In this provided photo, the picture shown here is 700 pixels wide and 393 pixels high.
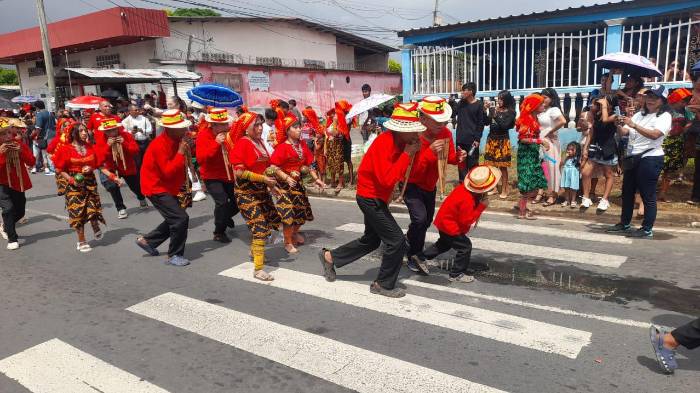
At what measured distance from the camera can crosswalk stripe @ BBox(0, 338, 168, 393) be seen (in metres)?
3.30

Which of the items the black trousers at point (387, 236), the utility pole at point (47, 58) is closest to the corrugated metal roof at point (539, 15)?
the black trousers at point (387, 236)

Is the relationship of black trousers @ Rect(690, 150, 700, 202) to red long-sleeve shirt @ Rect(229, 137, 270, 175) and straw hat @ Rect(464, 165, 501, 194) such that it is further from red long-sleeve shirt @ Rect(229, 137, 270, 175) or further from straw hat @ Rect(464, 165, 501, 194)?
red long-sleeve shirt @ Rect(229, 137, 270, 175)

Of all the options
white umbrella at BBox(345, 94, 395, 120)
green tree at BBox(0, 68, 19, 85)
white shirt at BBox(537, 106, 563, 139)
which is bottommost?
white shirt at BBox(537, 106, 563, 139)

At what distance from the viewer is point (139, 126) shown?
415 inches

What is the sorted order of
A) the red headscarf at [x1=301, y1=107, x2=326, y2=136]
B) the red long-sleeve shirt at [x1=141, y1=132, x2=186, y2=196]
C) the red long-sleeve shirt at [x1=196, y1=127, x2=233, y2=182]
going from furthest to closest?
the red headscarf at [x1=301, y1=107, x2=326, y2=136], the red long-sleeve shirt at [x1=196, y1=127, x2=233, y2=182], the red long-sleeve shirt at [x1=141, y1=132, x2=186, y2=196]

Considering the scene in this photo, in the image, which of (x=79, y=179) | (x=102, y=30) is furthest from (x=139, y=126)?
(x=102, y=30)

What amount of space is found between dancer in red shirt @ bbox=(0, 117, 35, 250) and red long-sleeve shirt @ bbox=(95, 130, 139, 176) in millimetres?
979

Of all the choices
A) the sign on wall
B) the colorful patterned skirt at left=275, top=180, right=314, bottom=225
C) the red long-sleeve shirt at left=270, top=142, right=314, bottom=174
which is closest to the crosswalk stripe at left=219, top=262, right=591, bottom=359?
the colorful patterned skirt at left=275, top=180, right=314, bottom=225

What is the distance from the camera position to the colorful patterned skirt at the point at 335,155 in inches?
401

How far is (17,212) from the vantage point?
7383 mm

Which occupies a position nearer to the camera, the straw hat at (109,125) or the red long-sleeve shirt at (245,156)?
the red long-sleeve shirt at (245,156)

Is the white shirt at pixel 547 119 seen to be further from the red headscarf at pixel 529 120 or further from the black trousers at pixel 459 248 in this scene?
the black trousers at pixel 459 248

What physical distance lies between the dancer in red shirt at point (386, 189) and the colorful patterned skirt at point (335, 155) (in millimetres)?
5315

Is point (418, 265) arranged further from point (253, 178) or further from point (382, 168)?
point (253, 178)
